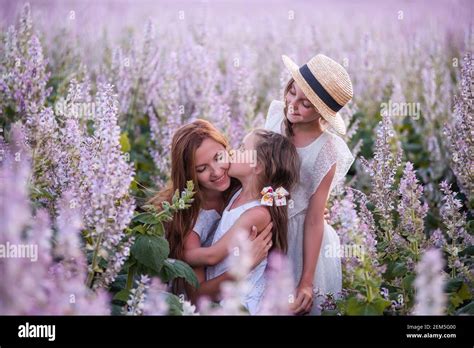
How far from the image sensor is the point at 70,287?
226cm

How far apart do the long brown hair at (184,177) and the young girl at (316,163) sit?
0.36 metres

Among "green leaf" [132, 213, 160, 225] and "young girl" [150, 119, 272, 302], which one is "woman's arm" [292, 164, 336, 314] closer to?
"young girl" [150, 119, 272, 302]

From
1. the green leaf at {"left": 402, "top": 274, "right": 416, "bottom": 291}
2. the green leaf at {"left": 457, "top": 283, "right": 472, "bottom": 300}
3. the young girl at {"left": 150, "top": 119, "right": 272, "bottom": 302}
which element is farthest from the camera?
the young girl at {"left": 150, "top": 119, "right": 272, "bottom": 302}

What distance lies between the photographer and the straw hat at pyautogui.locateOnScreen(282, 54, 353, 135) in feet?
11.7

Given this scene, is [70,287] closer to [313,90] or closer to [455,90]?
[313,90]

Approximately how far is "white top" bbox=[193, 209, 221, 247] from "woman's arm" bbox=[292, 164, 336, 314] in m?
0.44

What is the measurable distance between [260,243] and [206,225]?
0.35m

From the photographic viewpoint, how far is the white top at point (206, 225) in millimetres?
3615

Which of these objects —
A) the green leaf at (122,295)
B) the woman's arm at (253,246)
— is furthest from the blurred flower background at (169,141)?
the woman's arm at (253,246)

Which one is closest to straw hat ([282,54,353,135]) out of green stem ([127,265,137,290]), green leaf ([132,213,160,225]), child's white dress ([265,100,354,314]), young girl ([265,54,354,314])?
young girl ([265,54,354,314])

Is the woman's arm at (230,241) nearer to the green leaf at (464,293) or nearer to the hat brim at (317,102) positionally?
the hat brim at (317,102)

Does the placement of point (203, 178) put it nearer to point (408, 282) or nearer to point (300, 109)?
point (300, 109)

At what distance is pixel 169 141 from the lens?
450 centimetres
